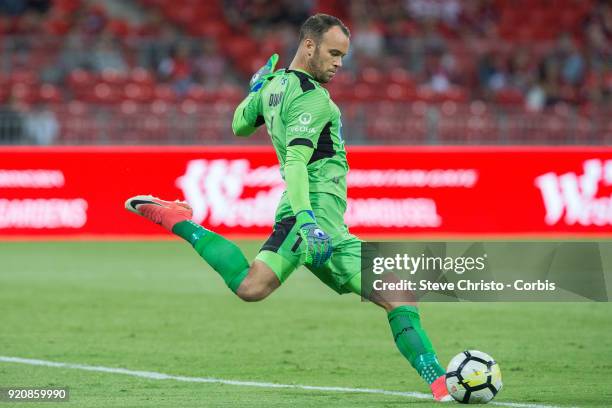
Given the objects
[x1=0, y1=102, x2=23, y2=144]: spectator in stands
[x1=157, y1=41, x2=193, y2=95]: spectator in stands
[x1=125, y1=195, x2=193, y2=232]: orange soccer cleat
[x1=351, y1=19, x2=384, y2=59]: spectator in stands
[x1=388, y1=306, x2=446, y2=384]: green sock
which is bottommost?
[x1=388, y1=306, x2=446, y2=384]: green sock

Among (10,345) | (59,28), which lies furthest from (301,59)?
(59,28)

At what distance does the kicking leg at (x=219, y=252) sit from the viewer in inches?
266

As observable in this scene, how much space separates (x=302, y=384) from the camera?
776cm

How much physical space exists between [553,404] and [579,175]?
12.4 m

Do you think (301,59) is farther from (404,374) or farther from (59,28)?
(59,28)

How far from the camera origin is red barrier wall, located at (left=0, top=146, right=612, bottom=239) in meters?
17.7

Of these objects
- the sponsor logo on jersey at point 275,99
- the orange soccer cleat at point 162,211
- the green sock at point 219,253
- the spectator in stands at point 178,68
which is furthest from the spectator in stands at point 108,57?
the sponsor logo on jersey at point 275,99

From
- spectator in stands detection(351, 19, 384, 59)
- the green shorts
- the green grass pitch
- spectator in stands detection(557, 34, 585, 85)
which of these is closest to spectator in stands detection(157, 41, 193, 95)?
spectator in stands detection(351, 19, 384, 59)

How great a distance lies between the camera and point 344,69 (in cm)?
2356

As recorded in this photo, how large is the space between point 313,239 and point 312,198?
509 millimetres

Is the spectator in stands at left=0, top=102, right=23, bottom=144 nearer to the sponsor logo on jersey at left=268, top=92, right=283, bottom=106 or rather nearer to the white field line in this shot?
the white field line

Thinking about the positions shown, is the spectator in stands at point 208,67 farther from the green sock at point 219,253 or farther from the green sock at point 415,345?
the green sock at point 415,345

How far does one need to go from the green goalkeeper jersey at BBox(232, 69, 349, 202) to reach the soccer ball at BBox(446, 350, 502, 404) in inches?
45.3

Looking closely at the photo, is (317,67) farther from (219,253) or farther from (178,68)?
(178,68)
